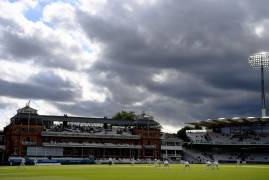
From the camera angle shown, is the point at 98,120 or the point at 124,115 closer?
the point at 98,120

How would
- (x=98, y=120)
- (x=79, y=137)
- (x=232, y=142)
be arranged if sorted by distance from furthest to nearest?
(x=98, y=120) < (x=232, y=142) < (x=79, y=137)

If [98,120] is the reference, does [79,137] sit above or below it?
below

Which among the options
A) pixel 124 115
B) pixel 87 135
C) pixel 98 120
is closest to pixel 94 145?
pixel 87 135

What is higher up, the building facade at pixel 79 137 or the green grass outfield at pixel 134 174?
the building facade at pixel 79 137

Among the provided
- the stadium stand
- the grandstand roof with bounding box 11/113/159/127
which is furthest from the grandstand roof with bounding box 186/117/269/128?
the grandstand roof with bounding box 11/113/159/127

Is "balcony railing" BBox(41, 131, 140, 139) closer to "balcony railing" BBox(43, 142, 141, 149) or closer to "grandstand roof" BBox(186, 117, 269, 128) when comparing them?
"balcony railing" BBox(43, 142, 141, 149)

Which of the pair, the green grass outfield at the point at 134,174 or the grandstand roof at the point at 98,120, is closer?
the green grass outfield at the point at 134,174

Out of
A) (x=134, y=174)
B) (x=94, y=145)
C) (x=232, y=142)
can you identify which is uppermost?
(x=232, y=142)

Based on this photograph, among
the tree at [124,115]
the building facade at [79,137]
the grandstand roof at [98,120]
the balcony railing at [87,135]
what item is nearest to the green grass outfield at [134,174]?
the building facade at [79,137]

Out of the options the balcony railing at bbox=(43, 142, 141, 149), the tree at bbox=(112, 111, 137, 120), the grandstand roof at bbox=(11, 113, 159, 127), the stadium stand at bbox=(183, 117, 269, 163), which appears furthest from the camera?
the tree at bbox=(112, 111, 137, 120)

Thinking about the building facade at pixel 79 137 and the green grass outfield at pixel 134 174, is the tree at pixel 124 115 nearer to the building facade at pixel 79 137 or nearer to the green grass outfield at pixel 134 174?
the building facade at pixel 79 137

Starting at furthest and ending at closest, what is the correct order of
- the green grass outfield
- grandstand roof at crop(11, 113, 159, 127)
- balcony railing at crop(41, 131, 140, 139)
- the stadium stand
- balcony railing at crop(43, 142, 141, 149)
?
the stadium stand
grandstand roof at crop(11, 113, 159, 127)
balcony railing at crop(41, 131, 140, 139)
balcony railing at crop(43, 142, 141, 149)
the green grass outfield

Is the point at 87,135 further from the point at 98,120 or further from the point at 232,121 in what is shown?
the point at 232,121

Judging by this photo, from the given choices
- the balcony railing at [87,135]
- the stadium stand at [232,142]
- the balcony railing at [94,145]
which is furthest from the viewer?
the stadium stand at [232,142]
